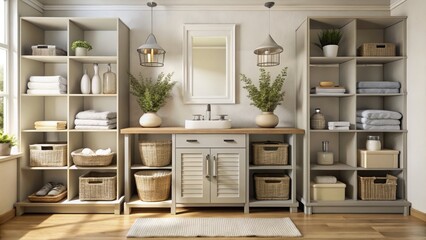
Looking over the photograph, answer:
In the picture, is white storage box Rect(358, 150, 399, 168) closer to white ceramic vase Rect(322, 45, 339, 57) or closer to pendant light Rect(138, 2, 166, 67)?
white ceramic vase Rect(322, 45, 339, 57)

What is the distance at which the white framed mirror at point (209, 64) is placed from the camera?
4105mm

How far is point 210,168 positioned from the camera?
363 cm

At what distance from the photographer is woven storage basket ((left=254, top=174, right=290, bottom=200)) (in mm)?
3729

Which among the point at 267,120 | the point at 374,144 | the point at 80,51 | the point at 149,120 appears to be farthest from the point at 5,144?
the point at 374,144

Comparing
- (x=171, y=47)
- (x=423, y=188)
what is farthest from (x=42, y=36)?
(x=423, y=188)

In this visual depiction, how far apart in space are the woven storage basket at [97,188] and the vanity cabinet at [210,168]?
72 centimetres

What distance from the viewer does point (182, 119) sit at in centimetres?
417

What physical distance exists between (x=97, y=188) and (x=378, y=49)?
3.45 metres

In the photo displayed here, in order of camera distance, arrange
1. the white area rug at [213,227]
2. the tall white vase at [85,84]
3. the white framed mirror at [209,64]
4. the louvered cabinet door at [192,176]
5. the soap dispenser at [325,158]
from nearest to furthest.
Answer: the white area rug at [213,227] < the louvered cabinet door at [192,176] < the tall white vase at [85,84] < the soap dispenser at [325,158] < the white framed mirror at [209,64]

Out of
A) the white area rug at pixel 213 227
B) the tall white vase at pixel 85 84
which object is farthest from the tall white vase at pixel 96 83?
the white area rug at pixel 213 227

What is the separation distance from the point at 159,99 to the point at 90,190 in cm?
125

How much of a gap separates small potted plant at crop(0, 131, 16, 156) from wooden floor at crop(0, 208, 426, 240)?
0.71 metres

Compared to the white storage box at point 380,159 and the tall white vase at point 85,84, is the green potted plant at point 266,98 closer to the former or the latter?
the white storage box at point 380,159

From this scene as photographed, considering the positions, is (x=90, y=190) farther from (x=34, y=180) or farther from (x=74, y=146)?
(x=34, y=180)
